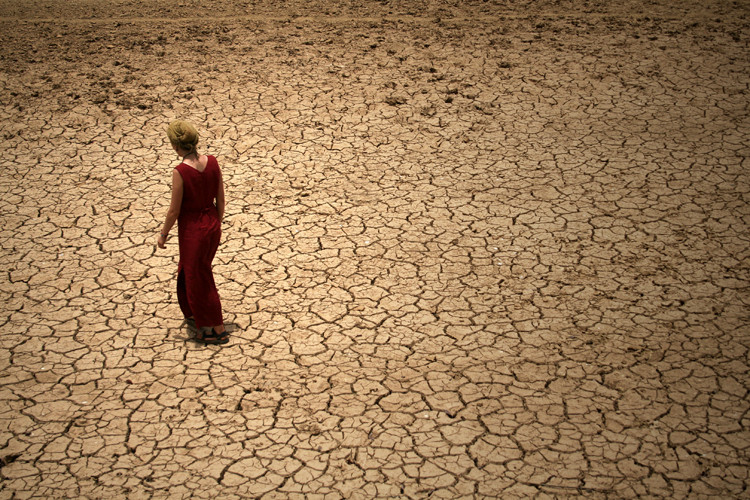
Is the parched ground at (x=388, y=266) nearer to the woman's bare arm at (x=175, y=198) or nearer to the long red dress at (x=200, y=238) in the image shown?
the long red dress at (x=200, y=238)

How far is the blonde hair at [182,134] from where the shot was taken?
14.0 feet

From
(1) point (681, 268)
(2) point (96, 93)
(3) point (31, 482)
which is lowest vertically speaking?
(3) point (31, 482)

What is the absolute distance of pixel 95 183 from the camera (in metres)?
6.54

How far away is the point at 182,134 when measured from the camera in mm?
4266

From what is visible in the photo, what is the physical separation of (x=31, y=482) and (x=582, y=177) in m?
5.31

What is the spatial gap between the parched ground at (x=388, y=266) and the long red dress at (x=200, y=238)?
0.35 m

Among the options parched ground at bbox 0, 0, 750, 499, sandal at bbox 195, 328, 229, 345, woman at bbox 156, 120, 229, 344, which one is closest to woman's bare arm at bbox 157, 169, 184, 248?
woman at bbox 156, 120, 229, 344

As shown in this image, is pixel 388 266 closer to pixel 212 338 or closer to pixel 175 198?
pixel 212 338

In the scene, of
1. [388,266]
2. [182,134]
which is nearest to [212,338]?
[182,134]

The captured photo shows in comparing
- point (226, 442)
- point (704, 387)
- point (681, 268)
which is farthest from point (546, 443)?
point (681, 268)

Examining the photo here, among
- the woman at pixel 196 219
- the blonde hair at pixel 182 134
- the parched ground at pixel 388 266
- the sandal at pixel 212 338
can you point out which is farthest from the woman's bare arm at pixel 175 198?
the parched ground at pixel 388 266

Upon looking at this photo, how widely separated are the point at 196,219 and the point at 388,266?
168cm

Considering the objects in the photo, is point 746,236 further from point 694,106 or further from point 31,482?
point 31,482

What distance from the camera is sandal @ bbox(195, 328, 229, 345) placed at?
15.2 ft
